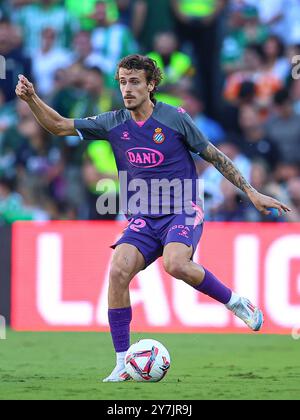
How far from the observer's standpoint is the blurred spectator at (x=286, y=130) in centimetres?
1276

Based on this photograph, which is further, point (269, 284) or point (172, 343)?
point (269, 284)

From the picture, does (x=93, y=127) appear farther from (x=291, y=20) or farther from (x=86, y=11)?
(x=291, y=20)

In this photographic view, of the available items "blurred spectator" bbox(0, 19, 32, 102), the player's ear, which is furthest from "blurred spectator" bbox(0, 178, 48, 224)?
the player's ear

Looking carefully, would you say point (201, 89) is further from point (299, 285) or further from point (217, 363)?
point (217, 363)

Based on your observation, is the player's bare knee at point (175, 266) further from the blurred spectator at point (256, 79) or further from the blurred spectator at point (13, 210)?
the blurred spectator at point (256, 79)

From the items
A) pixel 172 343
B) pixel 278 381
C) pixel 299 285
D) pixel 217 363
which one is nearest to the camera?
pixel 278 381

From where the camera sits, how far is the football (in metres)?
7.19

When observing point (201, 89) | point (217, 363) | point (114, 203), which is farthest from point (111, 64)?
point (217, 363)

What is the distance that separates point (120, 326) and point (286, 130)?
19.7 feet

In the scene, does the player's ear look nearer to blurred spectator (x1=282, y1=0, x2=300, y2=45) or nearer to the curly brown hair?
the curly brown hair

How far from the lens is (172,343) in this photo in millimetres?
10133

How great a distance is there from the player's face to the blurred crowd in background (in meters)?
4.50

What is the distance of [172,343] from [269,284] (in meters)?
1.43

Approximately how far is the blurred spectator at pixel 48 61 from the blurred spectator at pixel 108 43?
1.42 ft
